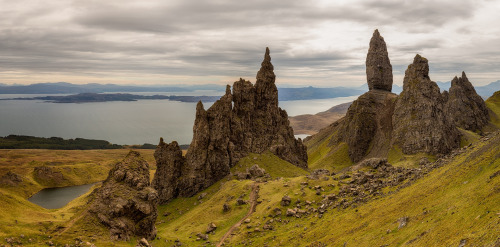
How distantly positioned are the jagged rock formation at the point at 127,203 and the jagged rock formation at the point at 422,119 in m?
129

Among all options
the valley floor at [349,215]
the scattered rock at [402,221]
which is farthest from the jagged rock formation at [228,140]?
the scattered rock at [402,221]

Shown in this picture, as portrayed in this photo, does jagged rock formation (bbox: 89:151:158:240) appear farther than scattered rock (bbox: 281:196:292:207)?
No

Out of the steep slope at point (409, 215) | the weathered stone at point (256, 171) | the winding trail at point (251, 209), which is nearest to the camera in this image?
the steep slope at point (409, 215)

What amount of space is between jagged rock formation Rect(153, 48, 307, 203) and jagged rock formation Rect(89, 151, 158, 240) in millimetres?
56857

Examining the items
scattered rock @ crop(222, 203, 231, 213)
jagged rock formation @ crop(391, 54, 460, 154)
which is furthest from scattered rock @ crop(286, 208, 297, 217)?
jagged rock formation @ crop(391, 54, 460, 154)

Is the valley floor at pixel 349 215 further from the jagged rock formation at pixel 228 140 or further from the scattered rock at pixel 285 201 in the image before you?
the jagged rock formation at pixel 228 140

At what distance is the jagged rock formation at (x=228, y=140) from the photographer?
136625mm

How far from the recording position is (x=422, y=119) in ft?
538

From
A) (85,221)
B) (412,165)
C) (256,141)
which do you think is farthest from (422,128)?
(85,221)

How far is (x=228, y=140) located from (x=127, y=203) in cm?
7521

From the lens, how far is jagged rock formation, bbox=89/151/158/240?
227 feet

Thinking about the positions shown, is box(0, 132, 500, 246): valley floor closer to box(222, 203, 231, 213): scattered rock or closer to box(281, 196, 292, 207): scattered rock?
box(281, 196, 292, 207): scattered rock

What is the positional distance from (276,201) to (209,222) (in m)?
19.8

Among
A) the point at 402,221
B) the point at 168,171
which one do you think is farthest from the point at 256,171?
the point at 402,221
